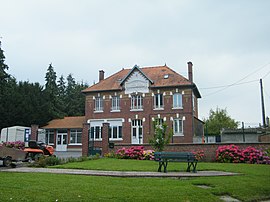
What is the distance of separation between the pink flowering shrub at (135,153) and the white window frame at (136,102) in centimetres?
1468

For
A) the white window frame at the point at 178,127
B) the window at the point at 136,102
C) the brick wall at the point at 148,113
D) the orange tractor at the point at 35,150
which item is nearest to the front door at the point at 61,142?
the brick wall at the point at 148,113

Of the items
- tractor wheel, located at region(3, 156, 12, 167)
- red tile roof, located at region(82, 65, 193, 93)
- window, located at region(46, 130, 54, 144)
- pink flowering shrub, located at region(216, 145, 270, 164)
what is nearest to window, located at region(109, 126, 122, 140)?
red tile roof, located at region(82, 65, 193, 93)

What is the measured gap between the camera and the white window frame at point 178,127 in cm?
3425

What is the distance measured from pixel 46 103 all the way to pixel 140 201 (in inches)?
1512

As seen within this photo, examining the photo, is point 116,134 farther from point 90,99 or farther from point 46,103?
point 46,103

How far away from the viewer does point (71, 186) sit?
881cm

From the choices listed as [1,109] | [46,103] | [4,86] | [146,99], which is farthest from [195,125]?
[4,86]

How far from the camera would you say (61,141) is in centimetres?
4047

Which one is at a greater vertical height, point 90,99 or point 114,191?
point 90,99

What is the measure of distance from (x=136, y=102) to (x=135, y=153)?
16.0 meters

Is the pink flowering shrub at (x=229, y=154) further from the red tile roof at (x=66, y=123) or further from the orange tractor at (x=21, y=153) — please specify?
the red tile roof at (x=66, y=123)

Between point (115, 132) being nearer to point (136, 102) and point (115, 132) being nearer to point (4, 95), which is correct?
point (136, 102)

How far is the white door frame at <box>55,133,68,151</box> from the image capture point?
39875 mm

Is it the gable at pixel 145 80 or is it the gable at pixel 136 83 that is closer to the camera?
the gable at pixel 145 80
